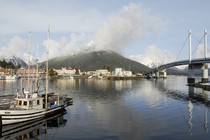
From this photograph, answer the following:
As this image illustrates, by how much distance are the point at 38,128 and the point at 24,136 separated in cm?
374

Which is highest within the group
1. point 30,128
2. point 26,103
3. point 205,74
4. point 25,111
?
point 205,74

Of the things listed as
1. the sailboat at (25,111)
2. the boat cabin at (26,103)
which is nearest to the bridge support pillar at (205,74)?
the sailboat at (25,111)

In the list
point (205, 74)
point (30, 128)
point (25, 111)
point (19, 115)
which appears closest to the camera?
point (30, 128)

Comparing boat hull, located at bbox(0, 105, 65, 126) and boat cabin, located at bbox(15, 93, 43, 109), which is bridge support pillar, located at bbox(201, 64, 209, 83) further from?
boat cabin, located at bbox(15, 93, 43, 109)

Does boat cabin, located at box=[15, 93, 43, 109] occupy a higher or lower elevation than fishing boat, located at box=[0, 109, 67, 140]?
higher

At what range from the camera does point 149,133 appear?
106 ft

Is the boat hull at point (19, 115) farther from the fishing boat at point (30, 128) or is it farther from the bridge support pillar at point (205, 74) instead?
the bridge support pillar at point (205, 74)

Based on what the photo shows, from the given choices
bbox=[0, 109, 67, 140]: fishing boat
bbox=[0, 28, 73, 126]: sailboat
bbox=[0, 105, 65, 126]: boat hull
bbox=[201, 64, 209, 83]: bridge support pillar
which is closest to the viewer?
bbox=[0, 109, 67, 140]: fishing boat

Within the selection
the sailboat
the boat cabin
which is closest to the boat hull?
the sailboat

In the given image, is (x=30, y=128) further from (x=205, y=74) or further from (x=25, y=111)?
(x=205, y=74)

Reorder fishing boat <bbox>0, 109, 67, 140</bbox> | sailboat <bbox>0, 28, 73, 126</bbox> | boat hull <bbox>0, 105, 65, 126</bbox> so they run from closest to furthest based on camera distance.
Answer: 1. fishing boat <bbox>0, 109, 67, 140</bbox>
2. boat hull <bbox>0, 105, 65, 126</bbox>
3. sailboat <bbox>0, 28, 73, 126</bbox>

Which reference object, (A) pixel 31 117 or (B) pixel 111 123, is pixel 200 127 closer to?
(B) pixel 111 123

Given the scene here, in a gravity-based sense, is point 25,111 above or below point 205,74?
below

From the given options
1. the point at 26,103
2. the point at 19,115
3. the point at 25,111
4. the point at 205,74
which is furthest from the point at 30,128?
the point at 205,74
